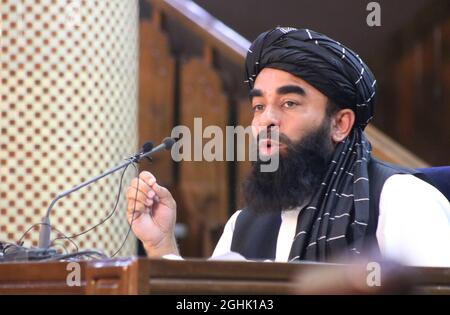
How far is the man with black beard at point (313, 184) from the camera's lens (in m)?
2.96

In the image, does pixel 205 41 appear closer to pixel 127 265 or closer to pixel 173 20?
pixel 173 20

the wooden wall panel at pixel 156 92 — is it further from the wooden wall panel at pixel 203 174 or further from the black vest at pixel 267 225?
the black vest at pixel 267 225

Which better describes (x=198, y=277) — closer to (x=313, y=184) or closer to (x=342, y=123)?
(x=313, y=184)

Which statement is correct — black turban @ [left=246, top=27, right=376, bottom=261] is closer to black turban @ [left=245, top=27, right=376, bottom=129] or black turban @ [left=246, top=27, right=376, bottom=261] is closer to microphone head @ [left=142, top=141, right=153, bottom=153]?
black turban @ [left=245, top=27, right=376, bottom=129]

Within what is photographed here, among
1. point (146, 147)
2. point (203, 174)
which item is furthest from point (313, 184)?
point (203, 174)

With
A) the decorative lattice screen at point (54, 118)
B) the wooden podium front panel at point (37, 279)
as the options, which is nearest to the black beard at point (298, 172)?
the wooden podium front panel at point (37, 279)

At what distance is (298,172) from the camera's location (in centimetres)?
326

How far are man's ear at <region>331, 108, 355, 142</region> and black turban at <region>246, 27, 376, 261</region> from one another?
18 millimetres

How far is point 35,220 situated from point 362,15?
11.2 feet

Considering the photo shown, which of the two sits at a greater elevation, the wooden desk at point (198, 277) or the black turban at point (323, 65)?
the black turban at point (323, 65)

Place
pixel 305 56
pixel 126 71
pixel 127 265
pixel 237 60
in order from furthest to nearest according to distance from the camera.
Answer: pixel 237 60, pixel 126 71, pixel 305 56, pixel 127 265

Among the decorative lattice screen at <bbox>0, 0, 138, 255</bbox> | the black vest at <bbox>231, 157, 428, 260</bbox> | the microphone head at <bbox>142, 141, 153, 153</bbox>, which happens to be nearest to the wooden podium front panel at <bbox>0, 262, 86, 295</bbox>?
the microphone head at <bbox>142, 141, 153, 153</bbox>

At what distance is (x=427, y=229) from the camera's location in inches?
114
